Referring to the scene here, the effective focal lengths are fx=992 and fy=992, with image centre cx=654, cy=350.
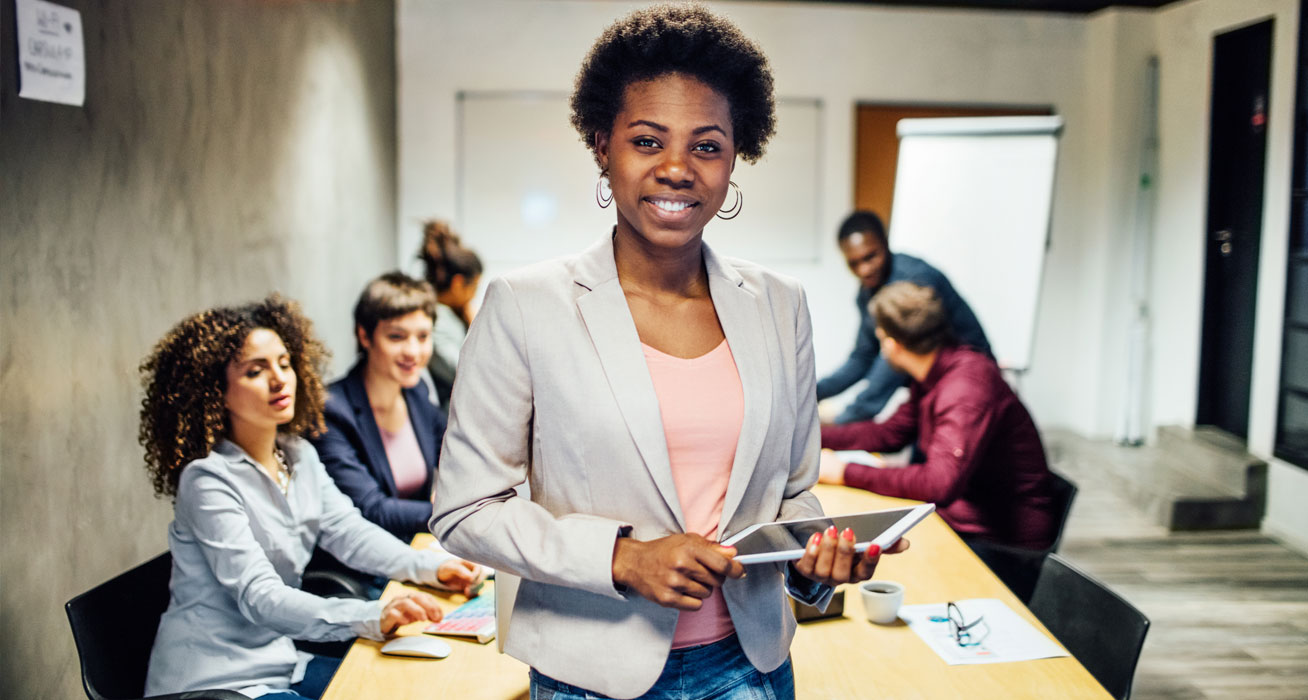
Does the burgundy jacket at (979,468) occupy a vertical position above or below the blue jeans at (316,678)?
above

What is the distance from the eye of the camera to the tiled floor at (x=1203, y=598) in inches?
131

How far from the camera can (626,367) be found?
3.78 ft

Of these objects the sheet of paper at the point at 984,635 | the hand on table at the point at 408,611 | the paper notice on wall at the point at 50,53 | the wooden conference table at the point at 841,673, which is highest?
the paper notice on wall at the point at 50,53

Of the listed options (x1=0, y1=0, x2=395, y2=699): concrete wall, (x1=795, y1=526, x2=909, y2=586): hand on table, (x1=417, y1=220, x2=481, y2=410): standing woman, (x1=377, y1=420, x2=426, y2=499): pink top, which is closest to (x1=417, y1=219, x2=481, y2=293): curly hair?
(x1=417, y1=220, x2=481, y2=410): standing woman

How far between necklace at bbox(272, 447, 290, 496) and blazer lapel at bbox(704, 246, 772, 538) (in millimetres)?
1368

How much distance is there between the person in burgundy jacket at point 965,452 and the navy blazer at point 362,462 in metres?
1.23

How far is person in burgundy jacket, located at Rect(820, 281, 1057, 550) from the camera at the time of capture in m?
2.87

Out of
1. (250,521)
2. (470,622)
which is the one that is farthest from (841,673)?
(250,521)

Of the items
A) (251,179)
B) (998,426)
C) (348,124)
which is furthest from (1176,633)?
(348,124)

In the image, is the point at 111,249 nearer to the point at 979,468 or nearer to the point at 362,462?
the point at 362,462

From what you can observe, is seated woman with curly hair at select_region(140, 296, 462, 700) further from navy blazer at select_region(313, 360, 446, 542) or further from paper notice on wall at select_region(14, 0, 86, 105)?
paper notice on wall at select_region(14, 0, 86, 105)

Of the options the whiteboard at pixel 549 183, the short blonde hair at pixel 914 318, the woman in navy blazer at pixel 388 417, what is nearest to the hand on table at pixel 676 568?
the woman in navy blazer at pixel 388 417

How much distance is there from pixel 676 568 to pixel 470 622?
94 centimetres

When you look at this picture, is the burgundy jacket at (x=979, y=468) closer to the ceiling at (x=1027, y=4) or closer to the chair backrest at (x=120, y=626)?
the chair backrest at (x=120, y=626)
